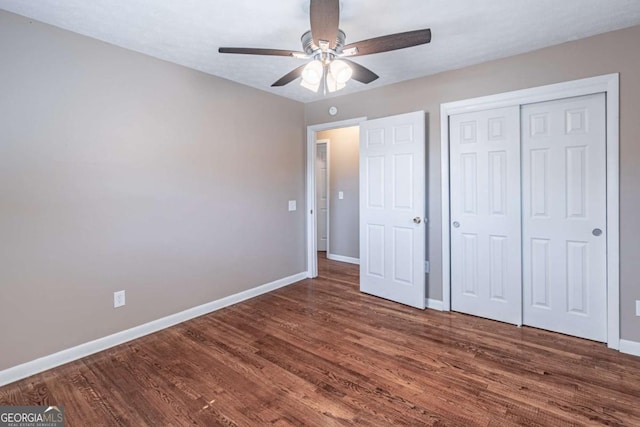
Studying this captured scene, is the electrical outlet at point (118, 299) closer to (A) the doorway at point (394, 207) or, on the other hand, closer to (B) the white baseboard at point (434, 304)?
(A) the doorway at point (394, 207)

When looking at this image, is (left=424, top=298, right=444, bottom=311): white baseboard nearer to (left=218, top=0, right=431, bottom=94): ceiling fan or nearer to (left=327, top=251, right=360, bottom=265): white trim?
(left=327, top=251, right=360, bottom=265): white trim

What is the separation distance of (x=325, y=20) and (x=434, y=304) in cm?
285

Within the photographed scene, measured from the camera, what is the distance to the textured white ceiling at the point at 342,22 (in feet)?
6.68

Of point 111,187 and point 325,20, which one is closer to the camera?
point 325,20

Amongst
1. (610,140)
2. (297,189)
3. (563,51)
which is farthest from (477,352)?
(297,189)

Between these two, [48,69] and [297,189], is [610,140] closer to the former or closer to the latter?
[297,189]

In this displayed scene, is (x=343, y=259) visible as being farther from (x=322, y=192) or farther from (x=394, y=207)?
(x=394, y=207)

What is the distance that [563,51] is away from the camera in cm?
260

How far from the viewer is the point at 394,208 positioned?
3523 mm

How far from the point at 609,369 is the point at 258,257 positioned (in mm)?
3235

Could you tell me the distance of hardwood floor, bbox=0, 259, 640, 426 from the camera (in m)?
1.80

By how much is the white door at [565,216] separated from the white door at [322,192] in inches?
136

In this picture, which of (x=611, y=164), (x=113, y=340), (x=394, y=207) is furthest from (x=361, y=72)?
(x=113, y=340)

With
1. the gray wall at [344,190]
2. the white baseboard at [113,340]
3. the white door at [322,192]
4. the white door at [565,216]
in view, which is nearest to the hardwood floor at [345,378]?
the white baseboard at [113,340]
